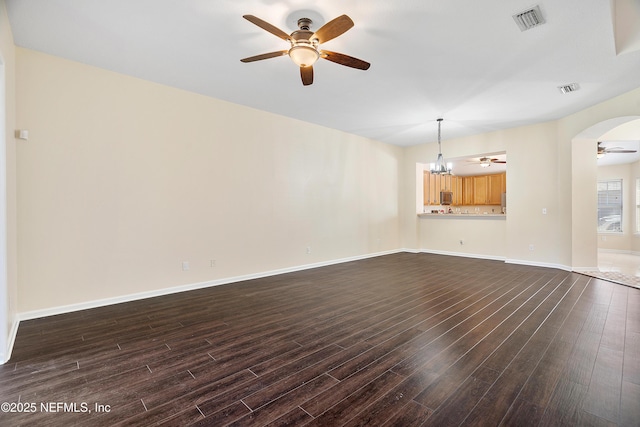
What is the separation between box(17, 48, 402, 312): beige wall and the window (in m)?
8.56

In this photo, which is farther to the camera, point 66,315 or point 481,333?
point 66,315

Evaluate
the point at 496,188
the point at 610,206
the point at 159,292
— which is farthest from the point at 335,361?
the point at 610,206

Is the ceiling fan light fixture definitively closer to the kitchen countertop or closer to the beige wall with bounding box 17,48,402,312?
the beige wall with bounding box 17,48,402,312

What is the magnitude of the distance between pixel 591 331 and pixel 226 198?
15.2 feet

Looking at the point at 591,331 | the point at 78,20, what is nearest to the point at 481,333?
the point at 591,331

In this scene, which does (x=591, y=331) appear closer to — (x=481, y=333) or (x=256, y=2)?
(x=481, y=333)

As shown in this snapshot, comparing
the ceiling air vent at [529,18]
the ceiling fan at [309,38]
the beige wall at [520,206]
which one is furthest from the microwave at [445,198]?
the ceiling fan at [309,38]

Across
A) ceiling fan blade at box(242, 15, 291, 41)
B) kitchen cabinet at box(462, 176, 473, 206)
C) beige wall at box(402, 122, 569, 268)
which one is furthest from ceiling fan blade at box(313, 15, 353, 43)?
kitchen cabinet at box(462, 176, 473, 206)

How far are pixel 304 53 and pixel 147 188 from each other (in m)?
2.70

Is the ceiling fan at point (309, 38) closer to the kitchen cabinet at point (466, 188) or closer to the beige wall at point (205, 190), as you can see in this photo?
the beige wall at point (205, 190)

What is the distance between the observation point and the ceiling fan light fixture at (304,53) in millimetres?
2748

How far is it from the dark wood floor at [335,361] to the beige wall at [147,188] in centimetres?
56

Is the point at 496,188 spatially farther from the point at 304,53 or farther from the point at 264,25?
the point at 264,25

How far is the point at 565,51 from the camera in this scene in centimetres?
322
